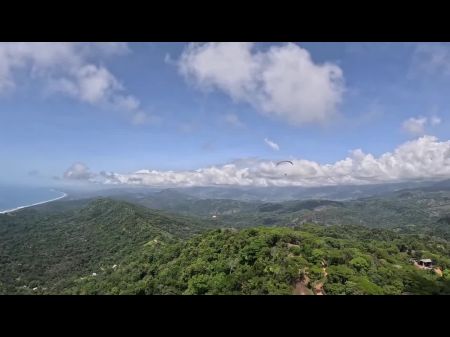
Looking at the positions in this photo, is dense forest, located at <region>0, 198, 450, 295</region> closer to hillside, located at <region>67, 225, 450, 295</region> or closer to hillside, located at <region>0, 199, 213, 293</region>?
hillside, located at <region>67, 225, 450, 295</region>

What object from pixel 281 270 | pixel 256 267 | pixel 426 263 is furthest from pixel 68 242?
pixel 426 263

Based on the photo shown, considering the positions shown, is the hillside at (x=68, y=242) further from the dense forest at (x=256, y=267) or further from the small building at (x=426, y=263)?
the small building at (x=426, y=263)

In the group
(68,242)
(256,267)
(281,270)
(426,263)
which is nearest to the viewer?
(281,270)

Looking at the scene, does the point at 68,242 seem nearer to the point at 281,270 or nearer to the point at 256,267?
the point at 256,267

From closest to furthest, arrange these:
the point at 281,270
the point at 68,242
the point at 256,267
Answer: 1. the point at 281,270
2. the point at 256,267
3. the point at 68,242

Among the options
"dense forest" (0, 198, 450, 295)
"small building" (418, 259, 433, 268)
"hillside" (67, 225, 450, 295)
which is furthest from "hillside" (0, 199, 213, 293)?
"small building" (418, 259, 433, 268)

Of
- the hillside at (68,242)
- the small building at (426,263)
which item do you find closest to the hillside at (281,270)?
the small building at (426,263)
